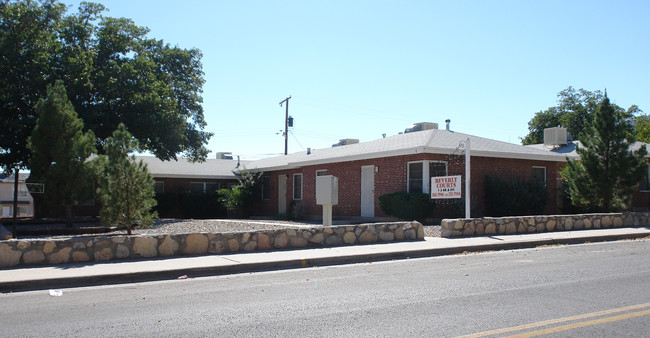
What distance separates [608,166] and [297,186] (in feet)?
46.0

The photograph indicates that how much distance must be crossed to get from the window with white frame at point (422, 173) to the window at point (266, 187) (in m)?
11.2

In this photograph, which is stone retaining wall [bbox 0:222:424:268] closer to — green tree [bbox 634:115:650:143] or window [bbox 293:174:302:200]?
window [bbox 293:174:302:200]

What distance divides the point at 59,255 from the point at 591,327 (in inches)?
353

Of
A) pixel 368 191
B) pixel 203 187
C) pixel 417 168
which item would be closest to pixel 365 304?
pixel 417 168

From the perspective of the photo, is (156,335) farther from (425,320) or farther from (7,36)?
(7,36)

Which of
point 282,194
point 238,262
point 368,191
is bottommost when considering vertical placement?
point 238,262

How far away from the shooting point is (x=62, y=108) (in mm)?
17297

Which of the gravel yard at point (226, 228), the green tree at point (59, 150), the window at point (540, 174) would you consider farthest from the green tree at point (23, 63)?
the window at point (540, 174)

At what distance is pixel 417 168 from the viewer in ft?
63.8

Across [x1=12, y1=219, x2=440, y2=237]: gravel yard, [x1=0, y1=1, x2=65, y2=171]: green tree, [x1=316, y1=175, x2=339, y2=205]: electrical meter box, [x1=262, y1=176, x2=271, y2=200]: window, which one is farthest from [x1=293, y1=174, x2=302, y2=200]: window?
[x1=316, y1=175, x2=339, y2=205]: electrical meter box

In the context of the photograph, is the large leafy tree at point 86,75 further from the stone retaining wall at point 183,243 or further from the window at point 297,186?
the stone retaining wall at point 183,243

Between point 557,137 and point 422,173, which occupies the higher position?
point 557,137

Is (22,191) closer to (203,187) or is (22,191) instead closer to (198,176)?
(203,187)

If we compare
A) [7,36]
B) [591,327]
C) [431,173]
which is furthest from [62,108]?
[591,327]
